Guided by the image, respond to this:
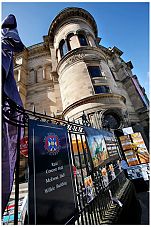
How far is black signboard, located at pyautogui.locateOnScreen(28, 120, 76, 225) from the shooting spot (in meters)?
1.81

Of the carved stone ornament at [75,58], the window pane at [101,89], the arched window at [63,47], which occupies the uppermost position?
the arched window at [63,47]

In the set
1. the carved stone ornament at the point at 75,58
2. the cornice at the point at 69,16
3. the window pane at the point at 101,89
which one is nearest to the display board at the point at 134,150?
the window pane at the point at 101,89

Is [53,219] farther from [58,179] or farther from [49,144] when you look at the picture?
[49,144]

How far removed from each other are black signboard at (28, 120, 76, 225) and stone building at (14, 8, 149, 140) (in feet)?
23.3

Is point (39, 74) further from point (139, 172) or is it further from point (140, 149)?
point (139, 172)

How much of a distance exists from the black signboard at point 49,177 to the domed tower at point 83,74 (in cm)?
823

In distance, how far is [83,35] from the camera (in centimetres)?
1571

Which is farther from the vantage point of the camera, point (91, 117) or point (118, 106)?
point (118, 106)

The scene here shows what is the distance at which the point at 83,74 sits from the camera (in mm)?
12828

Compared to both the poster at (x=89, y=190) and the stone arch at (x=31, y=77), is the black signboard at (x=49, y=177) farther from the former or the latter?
the stone arch at (x=31, y=77)

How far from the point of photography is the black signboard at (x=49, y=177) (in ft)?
5.95

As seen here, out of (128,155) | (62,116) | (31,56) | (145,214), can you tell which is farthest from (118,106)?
(31,56)

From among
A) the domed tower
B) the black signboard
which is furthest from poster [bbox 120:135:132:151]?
the black signboard

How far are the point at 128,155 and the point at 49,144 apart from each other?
27.3 feet
